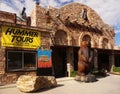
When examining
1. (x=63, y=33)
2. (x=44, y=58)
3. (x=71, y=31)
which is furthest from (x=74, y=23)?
(x=44, y=58)

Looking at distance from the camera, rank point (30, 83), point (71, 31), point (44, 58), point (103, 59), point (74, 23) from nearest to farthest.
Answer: point (30, 83)
point (44, 58)
point (71, 31)
point (74, 23)
point (103, 59)

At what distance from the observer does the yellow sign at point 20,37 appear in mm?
12745

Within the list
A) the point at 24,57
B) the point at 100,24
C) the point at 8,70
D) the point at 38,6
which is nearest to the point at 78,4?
the point at 100,24

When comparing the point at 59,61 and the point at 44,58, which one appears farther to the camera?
the point at 59,61

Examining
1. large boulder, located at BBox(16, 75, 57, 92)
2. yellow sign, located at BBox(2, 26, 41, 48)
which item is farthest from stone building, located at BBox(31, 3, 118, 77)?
large boulder, located at BBox(16, 75, 57, 92)

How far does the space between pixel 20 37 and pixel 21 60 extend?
5.69 feet

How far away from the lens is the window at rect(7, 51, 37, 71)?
514 inches

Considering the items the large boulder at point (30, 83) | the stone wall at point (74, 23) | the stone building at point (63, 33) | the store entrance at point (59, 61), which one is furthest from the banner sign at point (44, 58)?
the large boulder at point (30, 83)

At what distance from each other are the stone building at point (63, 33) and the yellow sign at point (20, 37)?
9.2 inches

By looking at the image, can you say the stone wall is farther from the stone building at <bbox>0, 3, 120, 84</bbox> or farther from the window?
the window

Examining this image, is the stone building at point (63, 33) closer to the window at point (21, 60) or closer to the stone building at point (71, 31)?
the stone building at point (71, 31)

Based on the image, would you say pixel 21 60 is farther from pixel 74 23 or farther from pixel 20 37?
pixel 74 23

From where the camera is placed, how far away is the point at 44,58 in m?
14.9

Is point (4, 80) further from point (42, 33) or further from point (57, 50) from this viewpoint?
point (57, 50)
